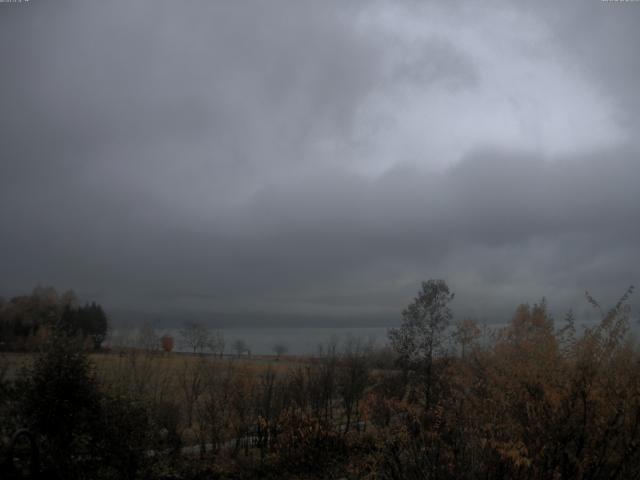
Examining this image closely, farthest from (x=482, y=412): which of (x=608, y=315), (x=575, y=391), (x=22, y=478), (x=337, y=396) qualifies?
(x=337, y=396)

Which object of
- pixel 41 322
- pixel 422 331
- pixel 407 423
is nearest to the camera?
pixel 407 423

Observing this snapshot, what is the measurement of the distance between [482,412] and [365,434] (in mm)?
9229

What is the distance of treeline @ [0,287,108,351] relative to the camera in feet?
36.2

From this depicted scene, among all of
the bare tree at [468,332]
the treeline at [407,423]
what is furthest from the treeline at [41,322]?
the bare tree at [468,332]

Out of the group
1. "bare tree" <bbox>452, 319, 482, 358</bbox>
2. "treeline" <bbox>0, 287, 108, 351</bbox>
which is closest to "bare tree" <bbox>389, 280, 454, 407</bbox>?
"bare tree" <bbox>452, 319, 482, 358</bbox>

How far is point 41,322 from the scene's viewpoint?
52.2 feet

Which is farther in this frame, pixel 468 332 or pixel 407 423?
pixel 468 332

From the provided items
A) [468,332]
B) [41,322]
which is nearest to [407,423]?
[468,332]

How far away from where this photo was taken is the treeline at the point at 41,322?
36.2 ft

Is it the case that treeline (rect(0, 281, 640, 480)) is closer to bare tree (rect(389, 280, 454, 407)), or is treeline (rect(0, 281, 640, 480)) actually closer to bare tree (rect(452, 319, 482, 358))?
bare tree (rect(452, 319, 482, 358))

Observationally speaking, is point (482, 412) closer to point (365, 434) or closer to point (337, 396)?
point (365, 434)

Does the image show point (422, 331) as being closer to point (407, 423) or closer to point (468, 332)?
point (468, 332)

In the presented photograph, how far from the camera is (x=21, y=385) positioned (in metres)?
A: 9.52

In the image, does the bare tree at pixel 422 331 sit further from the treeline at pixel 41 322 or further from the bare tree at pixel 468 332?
the treeline at pixel 41 322
